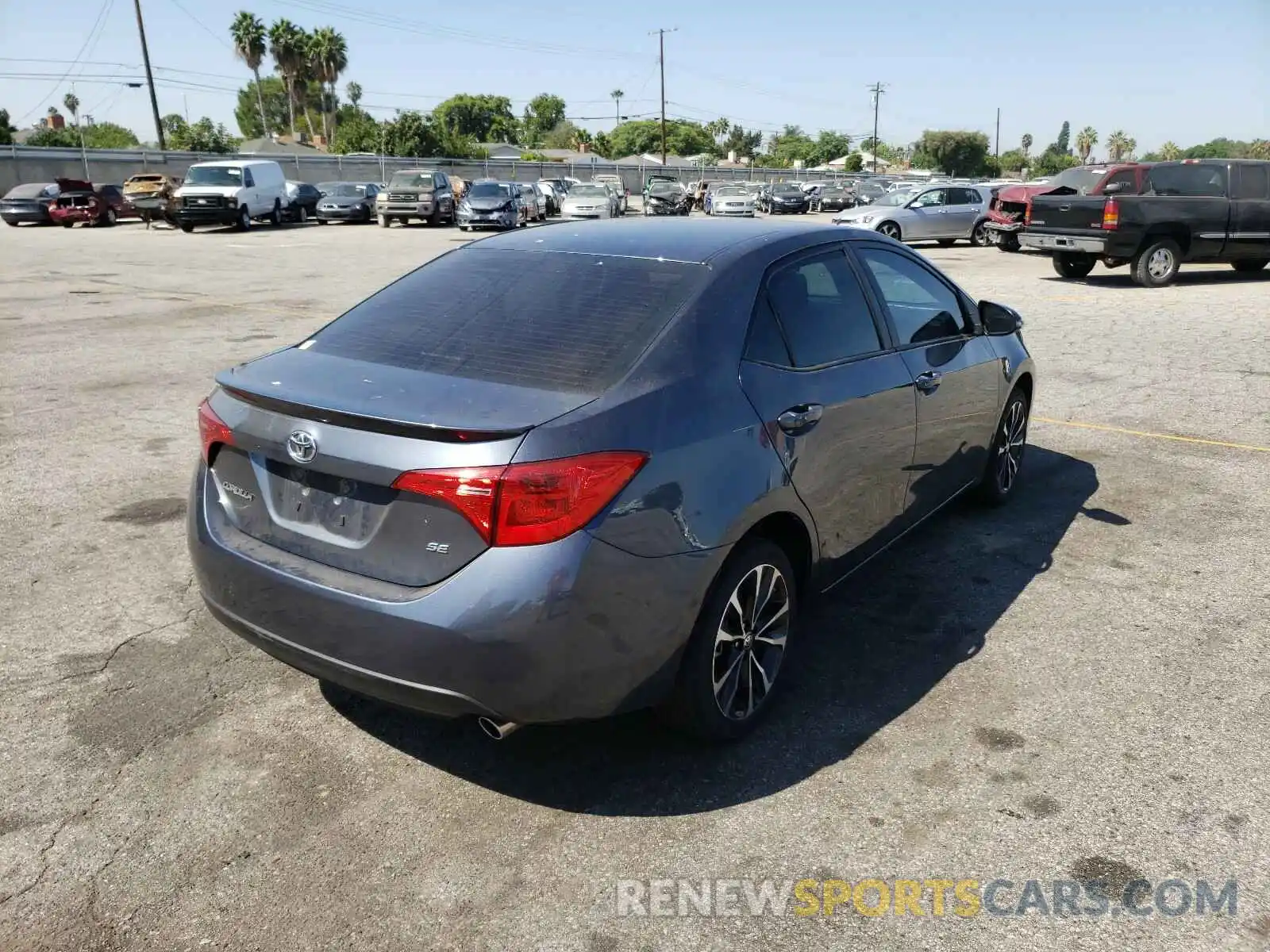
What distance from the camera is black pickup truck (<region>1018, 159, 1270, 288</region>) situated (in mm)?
16469

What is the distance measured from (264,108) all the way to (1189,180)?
14673 centimetres

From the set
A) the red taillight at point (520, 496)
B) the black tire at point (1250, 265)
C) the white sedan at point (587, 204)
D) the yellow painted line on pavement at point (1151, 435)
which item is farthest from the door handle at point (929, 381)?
the white sedan at point (587, 204)

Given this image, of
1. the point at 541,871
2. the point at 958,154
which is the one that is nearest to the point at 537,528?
the point at 541,871

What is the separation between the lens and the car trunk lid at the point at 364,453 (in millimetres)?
2713

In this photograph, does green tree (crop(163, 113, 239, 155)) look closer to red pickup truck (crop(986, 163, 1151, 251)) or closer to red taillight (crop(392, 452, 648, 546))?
red pickup truck (crop(986, 163, 1151, 251))

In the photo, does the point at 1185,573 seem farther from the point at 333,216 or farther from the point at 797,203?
the point at 797,203

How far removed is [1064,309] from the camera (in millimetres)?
14289

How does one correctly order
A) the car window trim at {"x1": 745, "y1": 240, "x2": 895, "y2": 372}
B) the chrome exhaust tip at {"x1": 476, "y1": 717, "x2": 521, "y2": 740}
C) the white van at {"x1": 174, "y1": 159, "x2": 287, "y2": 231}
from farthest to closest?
the white van at {"x1": 174, "y1": 159, "x2": 287, "y2": 231}, the car window trim at {"x1": 745, "y1": 240, "x2": 895, "y2": 372}, the chrome exhaust tip at {"x1": 476, "y1": 717, "x2": 521, "y2": 740}

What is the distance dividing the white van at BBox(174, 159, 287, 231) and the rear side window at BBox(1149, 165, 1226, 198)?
2615 centimetres

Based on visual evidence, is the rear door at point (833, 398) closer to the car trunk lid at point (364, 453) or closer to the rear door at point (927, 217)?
the car trunk lid at point (364, 453)

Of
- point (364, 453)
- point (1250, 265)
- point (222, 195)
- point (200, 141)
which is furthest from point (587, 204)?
point (200, 141)

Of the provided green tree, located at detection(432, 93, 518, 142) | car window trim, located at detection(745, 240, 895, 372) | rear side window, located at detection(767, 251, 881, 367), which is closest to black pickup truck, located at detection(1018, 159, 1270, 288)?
car window trim, located at detection(745, 240, 895, 372)

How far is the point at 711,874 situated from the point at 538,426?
132cm

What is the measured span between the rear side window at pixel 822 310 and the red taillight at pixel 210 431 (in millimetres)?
1894
